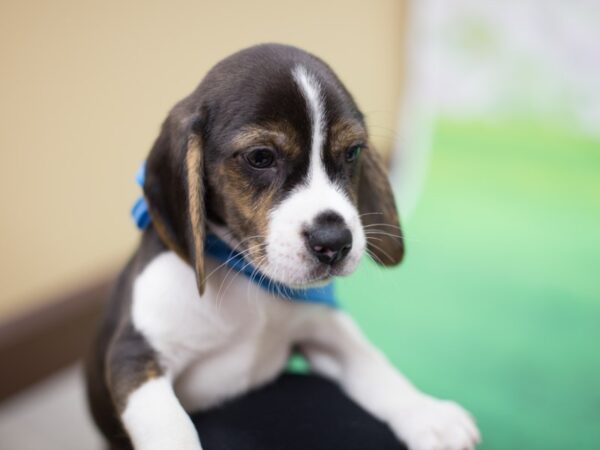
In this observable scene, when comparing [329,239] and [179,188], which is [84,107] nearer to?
[179,188]

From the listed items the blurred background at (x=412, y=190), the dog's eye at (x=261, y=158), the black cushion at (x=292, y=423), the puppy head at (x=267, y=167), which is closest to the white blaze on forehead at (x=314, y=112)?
the puppy head at (x=267, y=167)

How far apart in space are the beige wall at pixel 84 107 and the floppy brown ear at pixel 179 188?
7.04ft

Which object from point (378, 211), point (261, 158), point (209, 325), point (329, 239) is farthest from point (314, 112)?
point (209, 325)

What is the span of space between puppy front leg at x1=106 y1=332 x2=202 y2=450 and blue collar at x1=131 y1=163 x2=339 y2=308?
1.17 feet

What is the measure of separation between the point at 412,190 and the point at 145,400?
9.79 ft

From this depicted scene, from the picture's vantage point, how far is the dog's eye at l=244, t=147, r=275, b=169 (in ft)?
6.53

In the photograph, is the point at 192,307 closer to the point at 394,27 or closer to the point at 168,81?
the point at 168,81

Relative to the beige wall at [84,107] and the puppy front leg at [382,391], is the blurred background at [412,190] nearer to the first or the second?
the beige wall at [84,107]

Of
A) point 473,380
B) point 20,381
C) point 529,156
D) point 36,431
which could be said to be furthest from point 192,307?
point 529,156

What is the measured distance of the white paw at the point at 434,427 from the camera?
2.15m

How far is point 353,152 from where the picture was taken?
2.13 m

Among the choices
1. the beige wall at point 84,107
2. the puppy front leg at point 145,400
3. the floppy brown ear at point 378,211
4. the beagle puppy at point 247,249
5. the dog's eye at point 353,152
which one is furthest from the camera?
the beige wall at point 84,107

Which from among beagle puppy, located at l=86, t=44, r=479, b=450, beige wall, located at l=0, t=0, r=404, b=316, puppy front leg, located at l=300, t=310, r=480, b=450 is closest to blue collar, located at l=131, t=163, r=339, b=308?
beagle puppy, located at l=86, t=44, r=479, b=450

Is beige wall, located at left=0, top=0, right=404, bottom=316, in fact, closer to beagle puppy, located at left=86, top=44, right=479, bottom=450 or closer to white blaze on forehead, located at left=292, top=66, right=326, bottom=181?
beagle puppy, located at left=86, top=44, right=479, bottom=450
